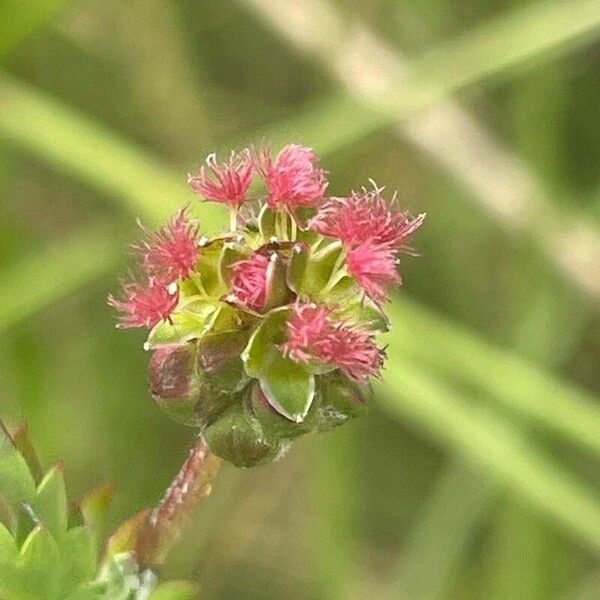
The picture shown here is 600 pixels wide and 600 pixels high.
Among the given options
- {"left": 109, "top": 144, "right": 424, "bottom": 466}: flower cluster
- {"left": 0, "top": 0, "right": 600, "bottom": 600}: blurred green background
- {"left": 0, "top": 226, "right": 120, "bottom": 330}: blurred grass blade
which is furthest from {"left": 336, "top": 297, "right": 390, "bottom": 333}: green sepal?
{"left": 0, "top": 226, "right": 120, "bottom": 330}: blurred grass blade

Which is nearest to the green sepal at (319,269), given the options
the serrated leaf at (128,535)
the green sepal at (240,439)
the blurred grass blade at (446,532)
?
the green sepal at (240,439)

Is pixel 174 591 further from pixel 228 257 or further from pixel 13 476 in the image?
pixel 228 257

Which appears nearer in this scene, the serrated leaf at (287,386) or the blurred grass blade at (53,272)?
the serrated leaf at (287,386)

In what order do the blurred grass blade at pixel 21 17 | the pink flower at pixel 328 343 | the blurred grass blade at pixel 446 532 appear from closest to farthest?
the pink flower at pixel 328 343 < the blurred grass blade at pixel 21 17 < the blurred grass blade at pixel 446 532

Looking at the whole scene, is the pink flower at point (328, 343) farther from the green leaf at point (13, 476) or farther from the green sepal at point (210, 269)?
the green leaf at point (13, 476)

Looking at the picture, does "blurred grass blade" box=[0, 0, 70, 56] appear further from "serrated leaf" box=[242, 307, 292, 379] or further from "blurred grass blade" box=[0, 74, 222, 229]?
"serrated leaf" box=[242, 307, 292, 379]

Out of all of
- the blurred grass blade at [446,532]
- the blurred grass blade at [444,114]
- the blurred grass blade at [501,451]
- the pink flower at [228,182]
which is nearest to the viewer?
the pink flower at [228,182]

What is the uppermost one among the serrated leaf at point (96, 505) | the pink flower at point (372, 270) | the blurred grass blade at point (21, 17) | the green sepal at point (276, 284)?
the blurred grass blade at point (21, 17)

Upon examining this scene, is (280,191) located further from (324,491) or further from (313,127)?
(324,491)
